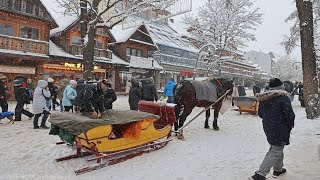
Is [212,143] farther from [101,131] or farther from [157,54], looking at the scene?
[157,54]

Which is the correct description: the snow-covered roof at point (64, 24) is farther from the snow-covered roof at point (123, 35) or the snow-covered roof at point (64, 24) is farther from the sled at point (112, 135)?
the sled at point (112, 135)

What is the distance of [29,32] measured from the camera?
75.7ft

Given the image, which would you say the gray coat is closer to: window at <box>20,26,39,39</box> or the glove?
the glove

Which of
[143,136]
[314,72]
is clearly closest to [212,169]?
[143,136]

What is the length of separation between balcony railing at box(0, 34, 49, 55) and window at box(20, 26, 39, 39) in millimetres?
1639

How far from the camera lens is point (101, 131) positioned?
218 inches

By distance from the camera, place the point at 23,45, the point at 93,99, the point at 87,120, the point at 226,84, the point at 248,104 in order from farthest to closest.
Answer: the point at 23,45, the point at 248,104, the point at 226,84, the point at 93,99, the point at 87,120

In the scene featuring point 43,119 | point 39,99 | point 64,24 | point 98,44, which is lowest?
point 43,119

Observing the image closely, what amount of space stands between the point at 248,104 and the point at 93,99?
9905 mm

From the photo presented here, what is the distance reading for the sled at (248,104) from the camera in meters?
14.6

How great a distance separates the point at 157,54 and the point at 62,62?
14337 millimetres

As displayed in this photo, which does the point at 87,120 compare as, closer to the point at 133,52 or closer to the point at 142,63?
the point at 142,63

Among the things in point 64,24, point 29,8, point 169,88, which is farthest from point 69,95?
point 64,24

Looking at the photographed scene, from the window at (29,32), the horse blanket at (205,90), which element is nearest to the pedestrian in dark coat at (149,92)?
the horse blanket at (205,90)
